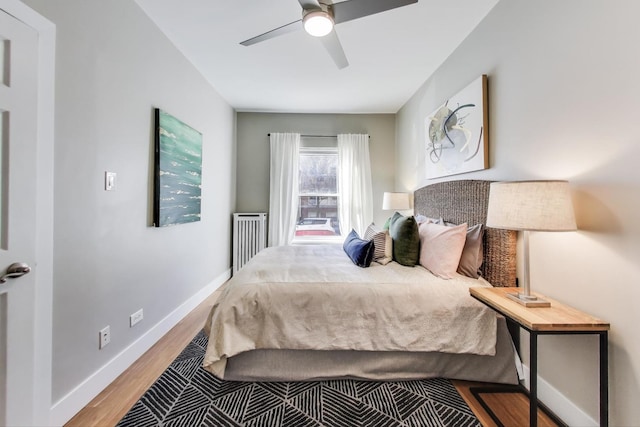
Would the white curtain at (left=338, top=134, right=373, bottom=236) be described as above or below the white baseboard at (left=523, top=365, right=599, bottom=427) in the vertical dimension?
above

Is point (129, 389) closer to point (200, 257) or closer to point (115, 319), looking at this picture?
point (115, 319)

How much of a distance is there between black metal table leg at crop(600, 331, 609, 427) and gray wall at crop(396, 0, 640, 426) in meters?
0.09

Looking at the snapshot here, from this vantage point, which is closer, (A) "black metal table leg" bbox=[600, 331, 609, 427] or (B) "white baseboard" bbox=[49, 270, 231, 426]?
(A) "black metal table leg" bbox=[600, 331, 609, 427]

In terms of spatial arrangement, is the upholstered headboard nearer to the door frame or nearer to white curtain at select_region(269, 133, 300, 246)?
white curtain at select_region(269, 133, 300, 246)

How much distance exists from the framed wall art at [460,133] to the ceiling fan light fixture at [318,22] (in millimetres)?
1245

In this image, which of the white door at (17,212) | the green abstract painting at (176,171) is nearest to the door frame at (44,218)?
the white door at (17,212)

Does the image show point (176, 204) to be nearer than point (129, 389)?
No

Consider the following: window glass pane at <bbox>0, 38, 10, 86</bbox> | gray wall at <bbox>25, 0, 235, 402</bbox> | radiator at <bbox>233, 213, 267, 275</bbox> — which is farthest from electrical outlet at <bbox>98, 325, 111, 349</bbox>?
radiator at <bbox>233, 213, 267, 275</bbox>

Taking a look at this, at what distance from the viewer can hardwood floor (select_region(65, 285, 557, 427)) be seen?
146cm

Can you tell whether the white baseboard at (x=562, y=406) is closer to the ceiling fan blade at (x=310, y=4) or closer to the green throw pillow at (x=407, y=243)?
the green throw pillow at (x=407, y=243)

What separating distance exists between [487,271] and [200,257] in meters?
2.88

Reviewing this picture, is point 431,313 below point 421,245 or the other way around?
below

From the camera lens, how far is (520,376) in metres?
1.69

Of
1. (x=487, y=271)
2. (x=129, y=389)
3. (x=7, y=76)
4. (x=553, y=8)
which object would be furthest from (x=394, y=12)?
(x=129, y=389)
